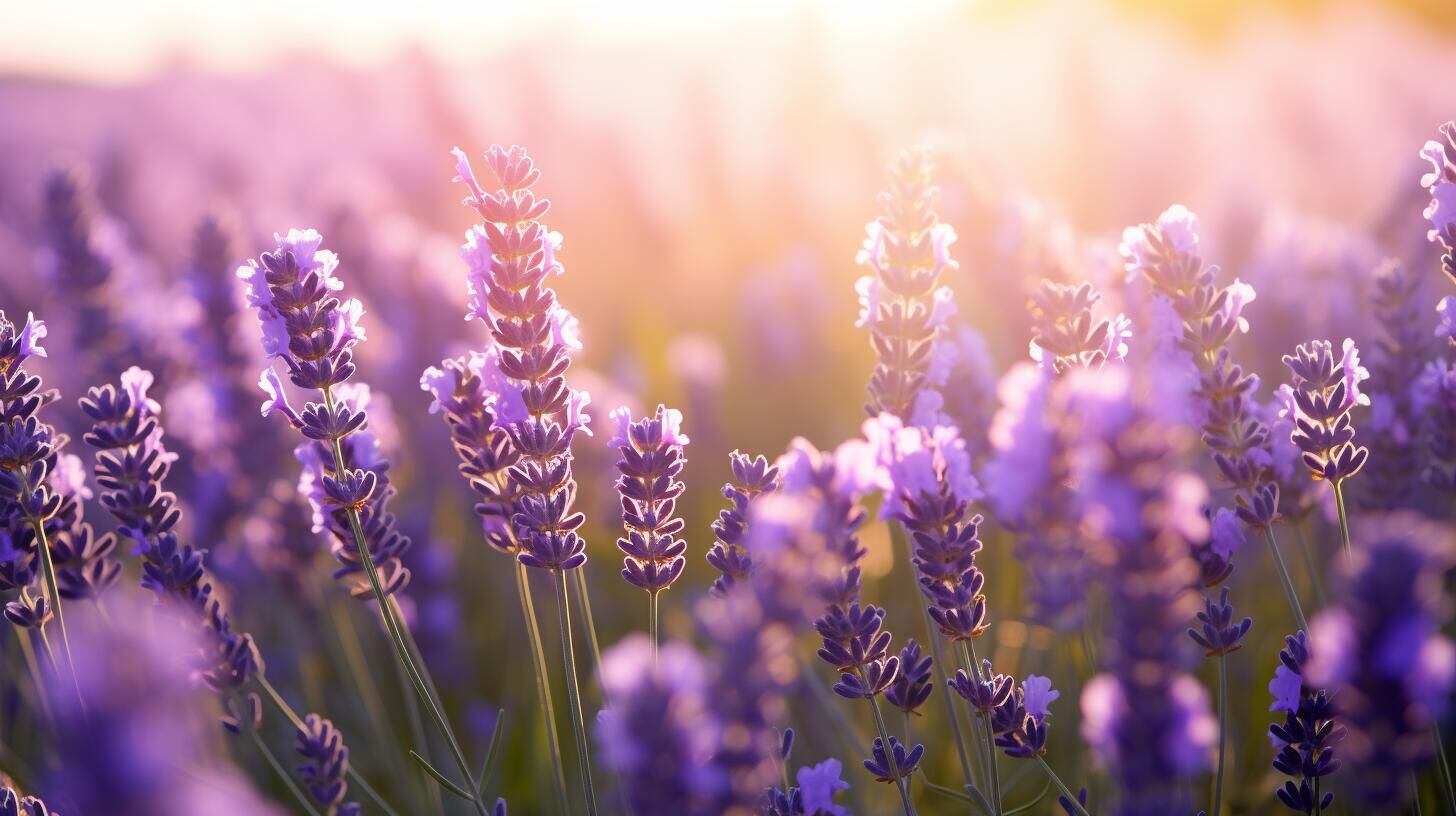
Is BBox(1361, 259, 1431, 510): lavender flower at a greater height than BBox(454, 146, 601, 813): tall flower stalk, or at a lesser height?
greater

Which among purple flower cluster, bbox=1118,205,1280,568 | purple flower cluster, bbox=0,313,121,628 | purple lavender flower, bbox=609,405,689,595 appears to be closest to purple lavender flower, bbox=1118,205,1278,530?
purple flower cluster, bbox=1118,205,1280,568

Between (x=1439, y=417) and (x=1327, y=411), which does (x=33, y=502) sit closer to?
(x=1327, y=411)

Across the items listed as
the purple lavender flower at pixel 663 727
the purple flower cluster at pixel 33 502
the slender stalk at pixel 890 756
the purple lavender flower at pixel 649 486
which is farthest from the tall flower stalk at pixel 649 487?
the purple flower cluster at pixel 33 502

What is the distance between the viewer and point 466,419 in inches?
62.2

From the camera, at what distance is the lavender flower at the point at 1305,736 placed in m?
A: 1.35

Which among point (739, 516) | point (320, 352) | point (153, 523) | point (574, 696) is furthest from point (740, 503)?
point (153, 523)

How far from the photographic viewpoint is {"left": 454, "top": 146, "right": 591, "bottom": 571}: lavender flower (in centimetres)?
148

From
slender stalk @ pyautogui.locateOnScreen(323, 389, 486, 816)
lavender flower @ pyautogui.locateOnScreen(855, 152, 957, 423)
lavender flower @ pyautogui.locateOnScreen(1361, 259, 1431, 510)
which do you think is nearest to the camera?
slender stalk @ pyautogui.locateOnScreen(323, 389, 486, 816)

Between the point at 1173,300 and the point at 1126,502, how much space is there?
2.51 ft

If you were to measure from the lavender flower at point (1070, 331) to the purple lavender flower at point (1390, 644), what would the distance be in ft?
1.99

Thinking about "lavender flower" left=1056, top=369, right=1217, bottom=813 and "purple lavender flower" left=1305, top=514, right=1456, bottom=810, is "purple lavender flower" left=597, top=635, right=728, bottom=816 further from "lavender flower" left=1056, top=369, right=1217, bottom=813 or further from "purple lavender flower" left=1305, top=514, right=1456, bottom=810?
"purple lavender flower" left=1305, top=514, right=1456, bottom=810

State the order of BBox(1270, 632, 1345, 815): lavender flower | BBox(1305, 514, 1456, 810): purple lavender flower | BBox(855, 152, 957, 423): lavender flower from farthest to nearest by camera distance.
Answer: BBox(855, 152, 957, 423): lavender flower < BBox(1270, 632, 1345, 815): lavender flower < BBox(1305, 514, 1456, 810): purple lavender flower

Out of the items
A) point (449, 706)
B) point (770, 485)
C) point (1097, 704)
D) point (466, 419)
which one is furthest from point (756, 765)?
point (449, 706)

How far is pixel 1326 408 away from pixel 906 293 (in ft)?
1.92
